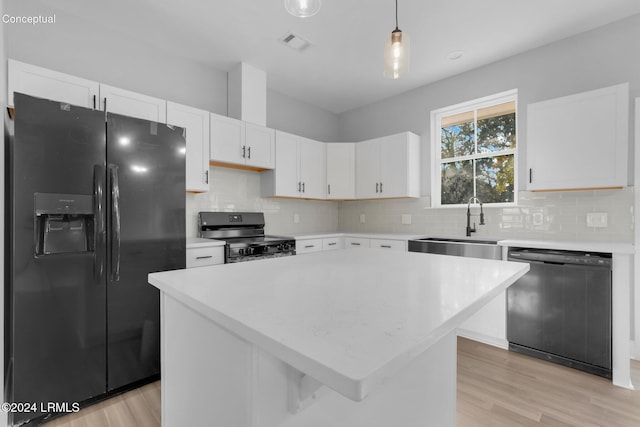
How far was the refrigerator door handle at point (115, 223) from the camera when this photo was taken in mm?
1905

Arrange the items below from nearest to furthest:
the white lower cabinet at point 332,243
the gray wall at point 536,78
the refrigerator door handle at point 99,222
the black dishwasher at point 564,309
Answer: the refrigerator door handle at point 99,222, the black dishwasher at point 564,309, the gray wall at point 536,78, the white lower cabinet at point 332,243

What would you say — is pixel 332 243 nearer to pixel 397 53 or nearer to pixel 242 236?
pixel 242 236

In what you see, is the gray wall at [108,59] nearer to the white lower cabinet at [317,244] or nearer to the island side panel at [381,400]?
the white lower cabinet at [317,244]

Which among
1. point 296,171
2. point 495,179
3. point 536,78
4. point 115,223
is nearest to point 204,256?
point 115,223

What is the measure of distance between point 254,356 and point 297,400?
175 mm

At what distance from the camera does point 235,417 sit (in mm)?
771

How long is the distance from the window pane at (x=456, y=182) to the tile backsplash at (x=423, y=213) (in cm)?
19

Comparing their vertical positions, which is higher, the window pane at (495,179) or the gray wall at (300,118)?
the gray wall at (300,118)

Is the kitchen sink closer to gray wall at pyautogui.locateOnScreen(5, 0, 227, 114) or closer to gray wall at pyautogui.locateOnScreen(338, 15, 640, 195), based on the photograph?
gray wall at pyautogui.locateOnScreen(338, 15, 640, 195)

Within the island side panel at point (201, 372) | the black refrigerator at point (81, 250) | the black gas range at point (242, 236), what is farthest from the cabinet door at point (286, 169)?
the island side panel at point (201, 372)

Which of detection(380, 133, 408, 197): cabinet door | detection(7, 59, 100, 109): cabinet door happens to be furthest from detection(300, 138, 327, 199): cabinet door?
detection(7, 59, 100, 109): cabinet door

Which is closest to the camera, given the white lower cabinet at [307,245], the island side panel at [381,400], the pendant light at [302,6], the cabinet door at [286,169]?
the island side panel at [381,400]

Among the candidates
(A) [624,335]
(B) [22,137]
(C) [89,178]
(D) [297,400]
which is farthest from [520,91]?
(B) [22,137]

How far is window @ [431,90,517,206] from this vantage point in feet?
10.9
